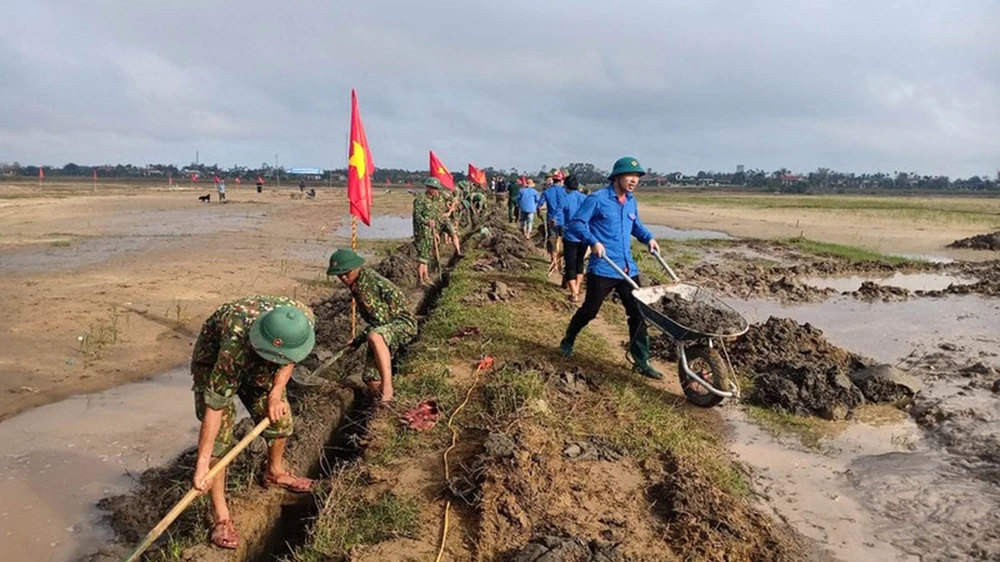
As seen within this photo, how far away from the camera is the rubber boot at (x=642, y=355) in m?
6.16

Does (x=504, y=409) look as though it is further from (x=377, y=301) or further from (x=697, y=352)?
(x=697, y=352)

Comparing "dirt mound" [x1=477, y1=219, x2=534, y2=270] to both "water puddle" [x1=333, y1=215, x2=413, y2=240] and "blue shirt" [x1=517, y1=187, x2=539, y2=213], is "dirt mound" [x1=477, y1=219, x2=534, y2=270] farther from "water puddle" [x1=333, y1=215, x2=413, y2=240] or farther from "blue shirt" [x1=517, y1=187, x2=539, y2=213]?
"water puddle" [x1=333, y1=215, x2=413, y2=240]

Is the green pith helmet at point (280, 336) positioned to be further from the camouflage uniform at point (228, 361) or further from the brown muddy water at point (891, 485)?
the brown muddy water at point (891, 485)

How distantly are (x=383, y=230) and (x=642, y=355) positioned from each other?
20.1 meters

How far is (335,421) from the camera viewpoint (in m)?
5.20

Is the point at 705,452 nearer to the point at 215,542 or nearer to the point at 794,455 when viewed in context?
the point at 794,455

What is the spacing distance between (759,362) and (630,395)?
7.20 ft

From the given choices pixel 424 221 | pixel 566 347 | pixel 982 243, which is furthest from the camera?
pixel 982 243

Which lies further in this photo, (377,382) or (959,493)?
(377,382)

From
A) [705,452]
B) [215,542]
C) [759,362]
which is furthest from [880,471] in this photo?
[215,542]

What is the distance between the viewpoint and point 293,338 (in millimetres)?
3168

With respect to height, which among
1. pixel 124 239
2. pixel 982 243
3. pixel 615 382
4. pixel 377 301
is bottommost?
pixel 615 382

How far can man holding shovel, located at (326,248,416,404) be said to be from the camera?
16.0ft

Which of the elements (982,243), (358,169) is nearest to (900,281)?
(982,243)
